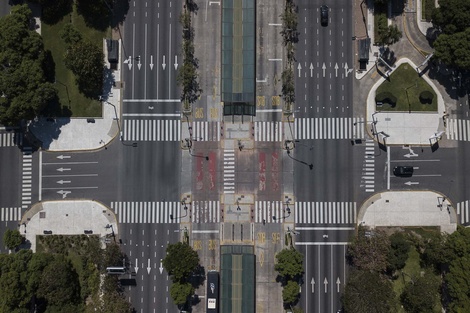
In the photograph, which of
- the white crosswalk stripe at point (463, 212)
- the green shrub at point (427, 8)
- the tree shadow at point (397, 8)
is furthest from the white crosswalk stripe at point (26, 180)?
the white crosswalk stripe at point (463, 212)

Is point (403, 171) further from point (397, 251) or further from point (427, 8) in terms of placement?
point (427, 8)

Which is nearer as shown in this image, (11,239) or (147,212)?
(11,239)

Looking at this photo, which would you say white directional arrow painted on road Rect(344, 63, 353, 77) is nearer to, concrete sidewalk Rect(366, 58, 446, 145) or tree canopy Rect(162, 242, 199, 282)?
concrete sidewalk Rect(366, 58, 446, 145)

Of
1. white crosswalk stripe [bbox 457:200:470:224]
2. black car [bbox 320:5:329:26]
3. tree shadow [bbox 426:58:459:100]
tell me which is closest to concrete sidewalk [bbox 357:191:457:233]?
white crosswalk stripe [bbox 457:200:470:224]

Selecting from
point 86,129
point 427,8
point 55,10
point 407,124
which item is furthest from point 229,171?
point 427,8

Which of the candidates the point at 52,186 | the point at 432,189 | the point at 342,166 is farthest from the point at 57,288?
the point at 432,189

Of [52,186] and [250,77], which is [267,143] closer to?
[250,77]
